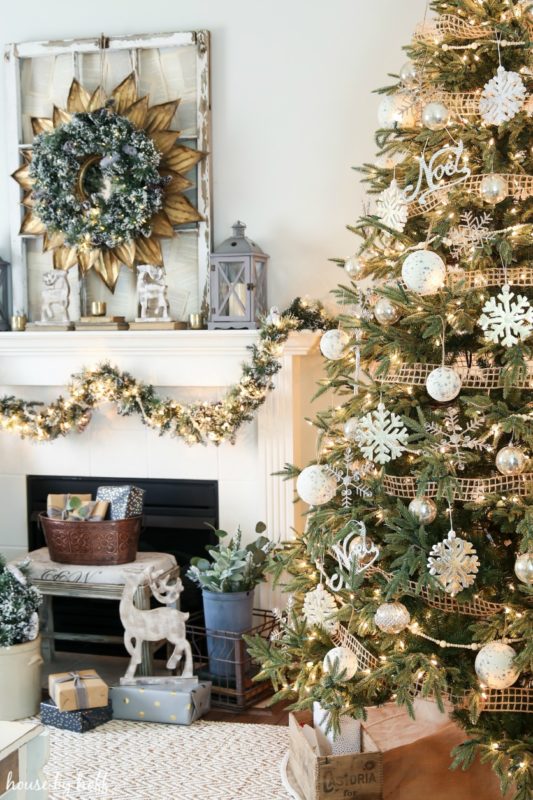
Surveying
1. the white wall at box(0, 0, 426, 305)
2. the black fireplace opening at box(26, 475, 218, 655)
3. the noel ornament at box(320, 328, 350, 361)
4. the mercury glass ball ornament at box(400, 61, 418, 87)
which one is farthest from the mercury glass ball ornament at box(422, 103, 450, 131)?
the black fireplace opening at box(26, 475, 218, 655)

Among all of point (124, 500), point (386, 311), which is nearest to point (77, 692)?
point (124, 500)

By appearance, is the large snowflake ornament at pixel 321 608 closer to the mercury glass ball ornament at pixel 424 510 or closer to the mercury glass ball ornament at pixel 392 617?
the mercury glass ball ornament at pixel 392 617

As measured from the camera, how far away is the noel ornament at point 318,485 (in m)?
2.73

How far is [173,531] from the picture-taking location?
411 cm

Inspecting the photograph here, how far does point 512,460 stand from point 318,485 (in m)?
0.57

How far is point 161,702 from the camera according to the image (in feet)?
11.4

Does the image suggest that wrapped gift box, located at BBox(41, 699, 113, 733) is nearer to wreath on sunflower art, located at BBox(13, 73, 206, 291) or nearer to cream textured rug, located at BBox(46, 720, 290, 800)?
cream textured rug, located at BBox(46, 720, 290, 800)

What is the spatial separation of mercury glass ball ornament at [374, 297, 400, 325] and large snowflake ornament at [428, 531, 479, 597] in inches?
24.4

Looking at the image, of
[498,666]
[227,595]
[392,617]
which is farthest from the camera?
[227,595]

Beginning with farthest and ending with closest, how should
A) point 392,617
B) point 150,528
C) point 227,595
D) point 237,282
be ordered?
point 150,528 < point 237,282 < point 227,595 < point 392,617

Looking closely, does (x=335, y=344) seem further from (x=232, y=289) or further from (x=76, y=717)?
(x=76, y=717)

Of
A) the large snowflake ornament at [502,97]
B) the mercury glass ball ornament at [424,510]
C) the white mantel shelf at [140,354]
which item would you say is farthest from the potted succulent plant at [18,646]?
the large snowflake ornament at [502,97]

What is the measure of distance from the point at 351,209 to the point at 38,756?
92.1 inches

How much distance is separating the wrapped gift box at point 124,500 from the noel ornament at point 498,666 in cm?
179
